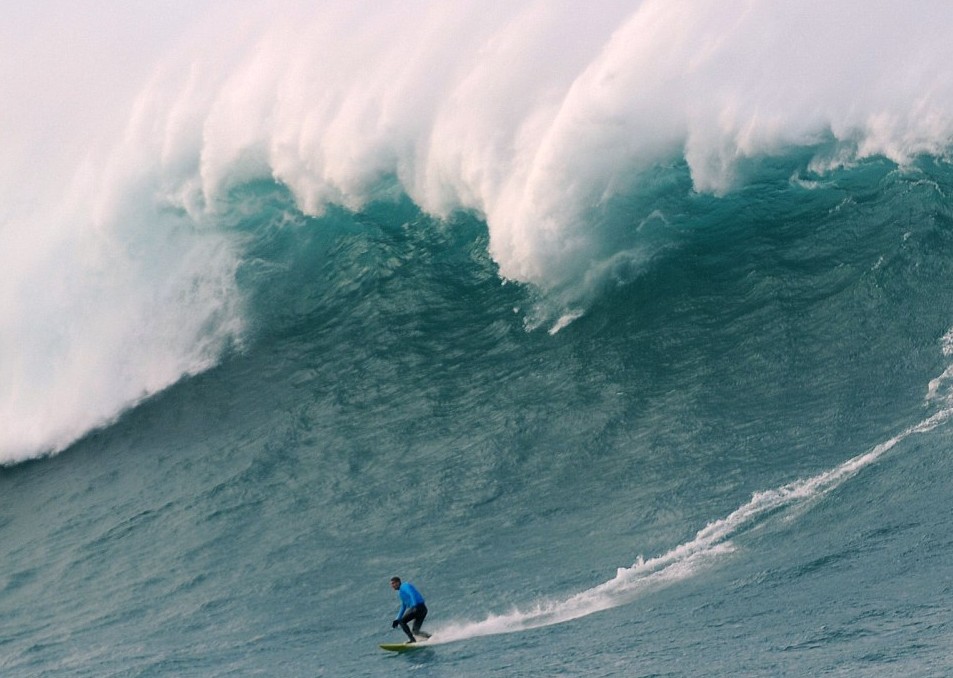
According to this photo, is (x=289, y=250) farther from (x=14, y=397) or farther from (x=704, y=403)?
(x=704, y=403)

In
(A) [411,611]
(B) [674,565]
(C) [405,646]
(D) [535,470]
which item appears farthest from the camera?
(D) [535,470]

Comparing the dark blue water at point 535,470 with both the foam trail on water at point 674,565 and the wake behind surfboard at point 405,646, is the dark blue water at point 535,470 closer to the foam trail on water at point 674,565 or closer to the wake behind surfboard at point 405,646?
the foam trail on water at point 674,565

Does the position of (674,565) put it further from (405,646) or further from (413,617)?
(405,646)

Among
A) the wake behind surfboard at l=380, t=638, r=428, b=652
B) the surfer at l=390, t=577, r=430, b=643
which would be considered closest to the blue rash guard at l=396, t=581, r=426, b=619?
the surfer at l=390, t=577, r=430, b=643

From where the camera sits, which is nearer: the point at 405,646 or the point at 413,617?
the point at 405,646

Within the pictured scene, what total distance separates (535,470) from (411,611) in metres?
3.91

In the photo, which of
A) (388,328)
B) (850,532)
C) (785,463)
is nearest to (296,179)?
(388,328)

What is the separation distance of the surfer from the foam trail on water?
239mm

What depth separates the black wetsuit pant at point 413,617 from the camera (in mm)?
14297

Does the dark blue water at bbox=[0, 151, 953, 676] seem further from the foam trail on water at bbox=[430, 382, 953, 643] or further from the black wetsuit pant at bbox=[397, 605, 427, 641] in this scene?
Result: the black wetsuit pant at bbox=[397, 605, 427, 641]

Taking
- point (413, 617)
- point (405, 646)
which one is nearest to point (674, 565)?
point (413, 617)

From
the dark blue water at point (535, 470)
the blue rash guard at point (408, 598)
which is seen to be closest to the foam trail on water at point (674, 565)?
the dark blue water at point (535, 470)

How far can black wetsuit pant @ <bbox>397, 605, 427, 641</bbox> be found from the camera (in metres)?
14.3

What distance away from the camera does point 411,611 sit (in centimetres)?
1434
